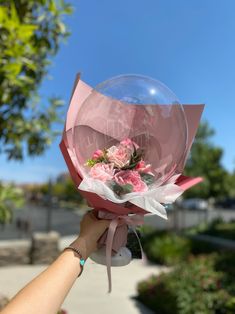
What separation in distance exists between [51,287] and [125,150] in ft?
2.15

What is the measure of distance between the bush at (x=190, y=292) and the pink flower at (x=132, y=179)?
3.72 m

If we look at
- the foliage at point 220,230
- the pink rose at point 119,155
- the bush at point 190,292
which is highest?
the pink rose at point 119,155

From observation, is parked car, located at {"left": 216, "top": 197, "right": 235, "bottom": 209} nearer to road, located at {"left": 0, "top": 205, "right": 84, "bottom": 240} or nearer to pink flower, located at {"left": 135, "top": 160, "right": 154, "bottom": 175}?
road, located at {"left": 0, "top": 205, "right": 84, "bottom": 240}

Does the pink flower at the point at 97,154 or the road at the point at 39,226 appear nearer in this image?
the pink flower at the point at 97,154

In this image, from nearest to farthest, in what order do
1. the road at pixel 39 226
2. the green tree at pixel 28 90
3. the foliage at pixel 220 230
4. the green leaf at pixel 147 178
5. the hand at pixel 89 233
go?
1. the hand at pixel 89 233
2. the green leaf at pixel 147 178
3. the green tree at pixel 28 90
4. the foliage at pixel 220 230
5. the road at pixel 39 226

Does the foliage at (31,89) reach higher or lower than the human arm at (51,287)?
higher

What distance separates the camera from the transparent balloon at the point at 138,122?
→ 1622 mm

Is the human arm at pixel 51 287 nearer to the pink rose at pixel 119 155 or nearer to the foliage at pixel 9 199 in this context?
the pink rose at pixel 119 155

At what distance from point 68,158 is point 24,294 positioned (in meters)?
0.54

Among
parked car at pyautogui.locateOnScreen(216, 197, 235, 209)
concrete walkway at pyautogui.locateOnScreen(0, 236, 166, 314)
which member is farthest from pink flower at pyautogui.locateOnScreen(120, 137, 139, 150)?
parked car at pyautogui.locateOnScreen(216, 197, 235, 209)

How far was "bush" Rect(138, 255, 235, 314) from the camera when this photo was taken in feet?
16.6

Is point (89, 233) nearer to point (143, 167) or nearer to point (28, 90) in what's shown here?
point (143, 167)

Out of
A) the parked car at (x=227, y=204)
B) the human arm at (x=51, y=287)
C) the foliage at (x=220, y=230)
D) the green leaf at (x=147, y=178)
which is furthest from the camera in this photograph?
the parked car at (x=227, y=204)

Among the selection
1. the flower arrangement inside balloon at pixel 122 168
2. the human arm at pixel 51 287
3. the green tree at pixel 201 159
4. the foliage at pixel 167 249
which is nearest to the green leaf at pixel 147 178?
the flower arrangement inside balloon at pixel 122 168
